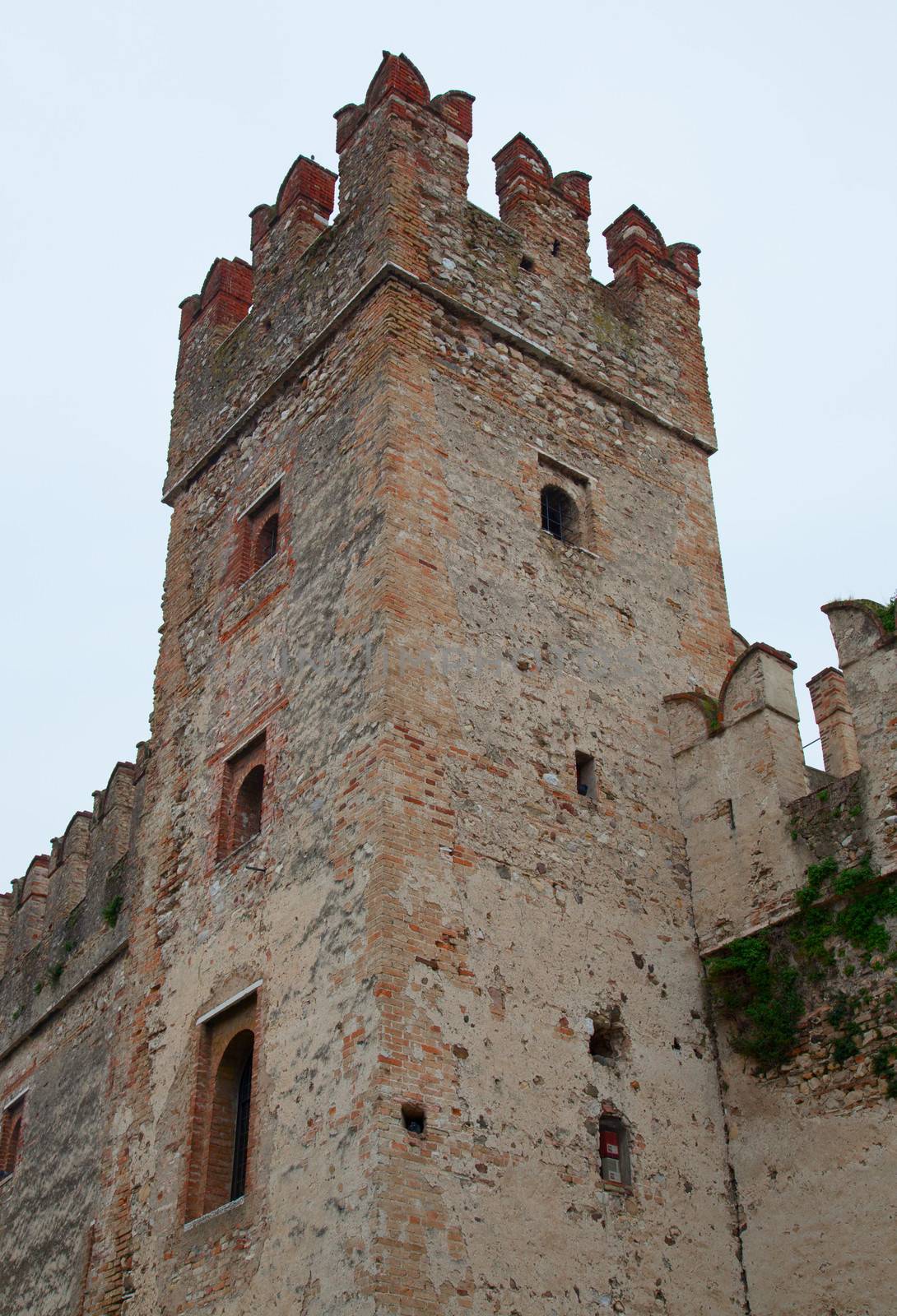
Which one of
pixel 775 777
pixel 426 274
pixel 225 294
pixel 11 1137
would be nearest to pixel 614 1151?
pixel 775 777

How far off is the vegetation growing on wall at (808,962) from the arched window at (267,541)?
16.7 ft

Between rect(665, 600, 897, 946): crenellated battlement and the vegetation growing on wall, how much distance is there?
0.50 feet

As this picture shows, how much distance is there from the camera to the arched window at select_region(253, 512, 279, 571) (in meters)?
12.9

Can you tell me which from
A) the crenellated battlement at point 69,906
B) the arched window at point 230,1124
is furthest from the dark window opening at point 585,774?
the crenellated battlement at point 69,906

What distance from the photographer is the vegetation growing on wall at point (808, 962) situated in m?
9.90

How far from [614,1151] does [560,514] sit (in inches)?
209

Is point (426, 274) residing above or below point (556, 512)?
above

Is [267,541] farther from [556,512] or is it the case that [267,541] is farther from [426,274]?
[426,274]

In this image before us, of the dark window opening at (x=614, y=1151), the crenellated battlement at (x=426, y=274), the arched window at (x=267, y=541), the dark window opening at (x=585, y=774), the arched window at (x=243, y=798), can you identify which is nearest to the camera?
the dark window opening at (x=614, y=1151)

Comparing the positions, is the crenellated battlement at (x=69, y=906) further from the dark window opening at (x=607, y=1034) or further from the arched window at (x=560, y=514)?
the dark window opening at (x=607, y=1034)

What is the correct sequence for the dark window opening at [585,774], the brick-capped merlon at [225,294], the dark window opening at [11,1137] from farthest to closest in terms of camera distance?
the brick-capped merlon at [225,294] → the dark window opening at [11,1137] → the dark window opening at [585,774]

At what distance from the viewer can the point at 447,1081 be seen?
8953mm

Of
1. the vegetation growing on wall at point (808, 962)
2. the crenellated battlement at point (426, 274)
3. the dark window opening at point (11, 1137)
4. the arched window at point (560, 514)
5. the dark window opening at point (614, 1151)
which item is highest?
the crenellated battlement at point (426, 274)

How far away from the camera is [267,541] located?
1297 cm
